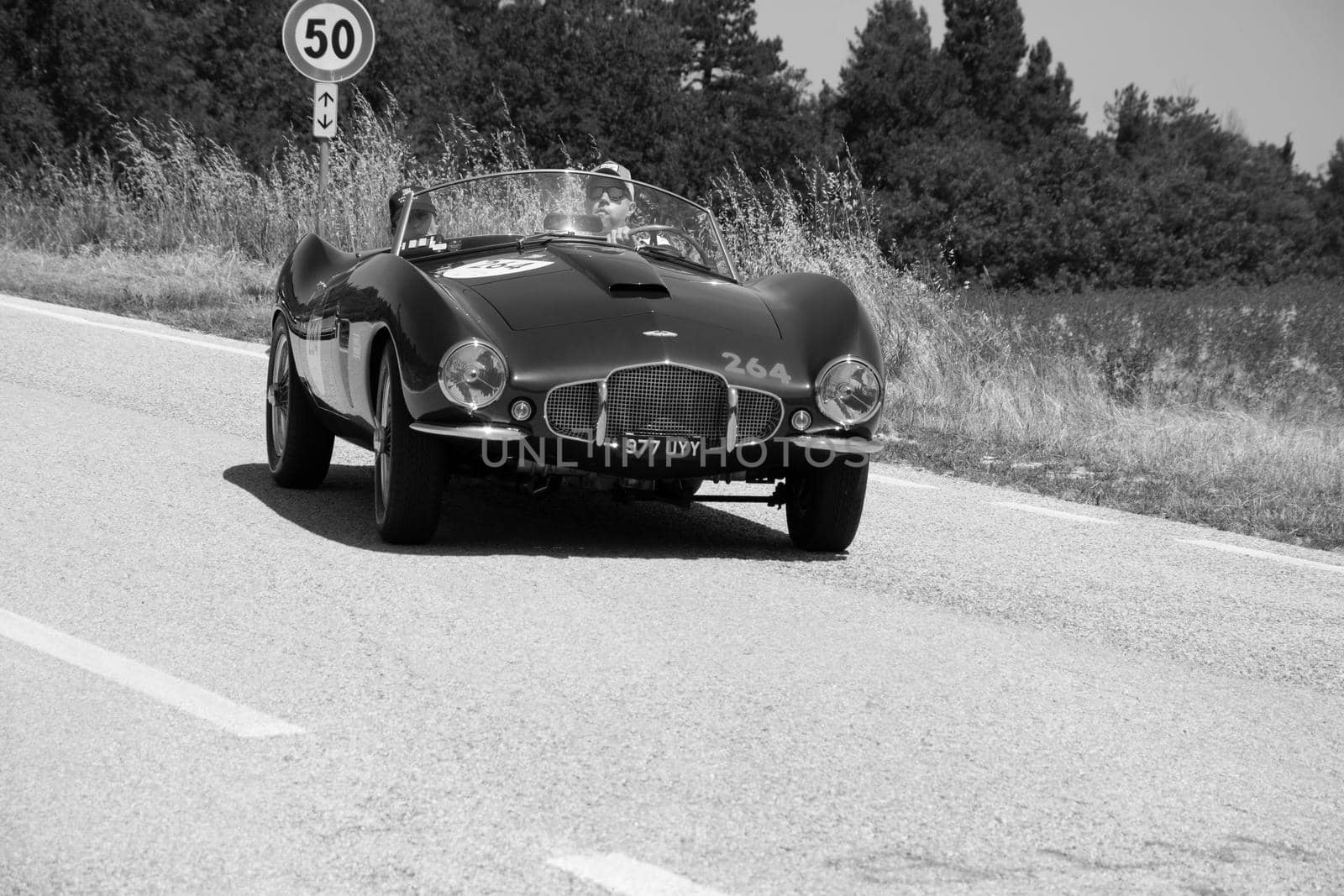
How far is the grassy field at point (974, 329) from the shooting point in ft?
32.5

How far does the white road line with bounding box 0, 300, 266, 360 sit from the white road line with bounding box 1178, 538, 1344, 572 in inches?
253

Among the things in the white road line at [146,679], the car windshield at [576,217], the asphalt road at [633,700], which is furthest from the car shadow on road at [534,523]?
the white road line at [146,679]

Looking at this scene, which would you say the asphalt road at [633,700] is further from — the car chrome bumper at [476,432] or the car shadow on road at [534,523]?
the car chrome bumper at [476,432]

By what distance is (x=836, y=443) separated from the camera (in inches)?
248

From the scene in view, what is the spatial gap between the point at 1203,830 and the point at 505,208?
15.2 ft

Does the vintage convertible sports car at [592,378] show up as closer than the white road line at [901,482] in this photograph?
Yes

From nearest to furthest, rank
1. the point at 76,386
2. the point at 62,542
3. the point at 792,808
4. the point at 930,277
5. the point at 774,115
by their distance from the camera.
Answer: the point at 792,808 < the point at 62,542 < the point at 76,386 < the point at 930,277 < the point at 774,115

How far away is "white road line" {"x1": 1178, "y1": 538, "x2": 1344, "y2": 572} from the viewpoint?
7.32 m

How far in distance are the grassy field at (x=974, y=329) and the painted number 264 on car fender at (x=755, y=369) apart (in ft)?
10.1

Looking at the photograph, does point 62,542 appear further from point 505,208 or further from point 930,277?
point 930,277

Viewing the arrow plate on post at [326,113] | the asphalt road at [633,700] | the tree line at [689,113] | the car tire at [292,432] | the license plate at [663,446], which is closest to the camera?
the asphalt road at [633,700]

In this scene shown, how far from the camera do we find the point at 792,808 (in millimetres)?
3650

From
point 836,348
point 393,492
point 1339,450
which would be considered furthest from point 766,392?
point 1339,450

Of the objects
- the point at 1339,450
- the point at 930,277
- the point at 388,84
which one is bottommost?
the point at 1339,450
